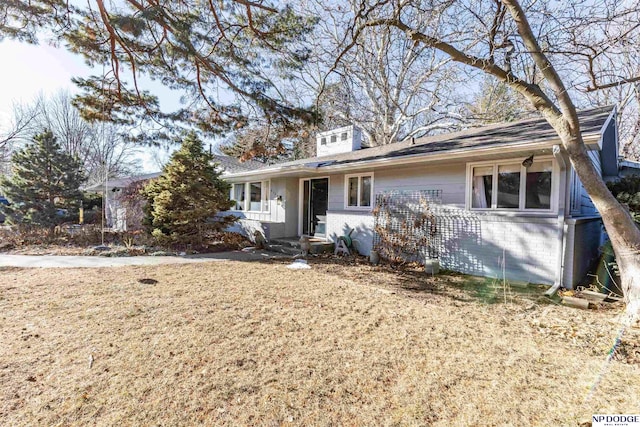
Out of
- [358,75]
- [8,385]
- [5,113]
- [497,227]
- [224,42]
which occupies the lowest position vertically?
[8,385]

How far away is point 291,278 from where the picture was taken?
6168mm

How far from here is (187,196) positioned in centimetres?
915

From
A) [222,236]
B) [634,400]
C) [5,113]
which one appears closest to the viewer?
[634,400]

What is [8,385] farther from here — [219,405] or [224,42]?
[224,42]

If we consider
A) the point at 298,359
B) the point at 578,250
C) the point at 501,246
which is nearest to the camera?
the point at 298,359

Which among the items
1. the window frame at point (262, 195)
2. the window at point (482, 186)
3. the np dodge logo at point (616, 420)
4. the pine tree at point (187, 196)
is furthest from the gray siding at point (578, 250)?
the window frame at point (262, 195)

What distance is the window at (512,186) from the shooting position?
5.82 m

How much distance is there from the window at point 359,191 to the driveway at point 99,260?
2898 mm

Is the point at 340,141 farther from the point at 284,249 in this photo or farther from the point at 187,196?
the point at 187,196

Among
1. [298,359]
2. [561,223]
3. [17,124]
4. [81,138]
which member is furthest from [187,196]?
[81,138]

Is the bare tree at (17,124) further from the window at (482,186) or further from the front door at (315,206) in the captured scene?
the window at (482,186)

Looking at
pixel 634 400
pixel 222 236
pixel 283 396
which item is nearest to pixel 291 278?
pixel 283 396

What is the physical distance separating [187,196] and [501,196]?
844 cm

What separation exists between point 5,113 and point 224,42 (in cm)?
2131
